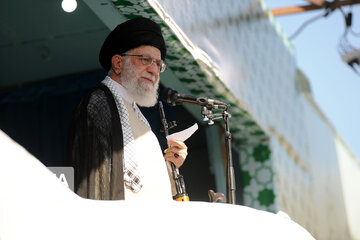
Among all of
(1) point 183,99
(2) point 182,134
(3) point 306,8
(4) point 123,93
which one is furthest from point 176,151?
(3) point 306,8

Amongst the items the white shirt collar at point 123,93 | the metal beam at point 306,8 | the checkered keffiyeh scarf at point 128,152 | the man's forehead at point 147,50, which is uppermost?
the metal beam at point 306,8

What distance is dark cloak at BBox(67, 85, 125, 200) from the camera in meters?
2.55

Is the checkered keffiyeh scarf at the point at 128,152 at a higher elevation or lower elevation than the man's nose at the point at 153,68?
lower

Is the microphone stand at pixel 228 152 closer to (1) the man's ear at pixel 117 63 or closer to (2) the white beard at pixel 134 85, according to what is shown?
(2) the white beard at pixel 134 85

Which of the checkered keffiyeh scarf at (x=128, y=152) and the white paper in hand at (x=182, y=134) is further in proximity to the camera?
the white paper in hand at (x=182, y=134)

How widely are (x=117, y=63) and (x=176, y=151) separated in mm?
500

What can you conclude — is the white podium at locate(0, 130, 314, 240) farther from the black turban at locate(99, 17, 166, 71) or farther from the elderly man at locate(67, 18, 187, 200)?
the black turban at locate(99, 17, 166, 71)

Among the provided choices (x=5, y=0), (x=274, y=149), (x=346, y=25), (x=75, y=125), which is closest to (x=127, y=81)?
(x=75, y=125)

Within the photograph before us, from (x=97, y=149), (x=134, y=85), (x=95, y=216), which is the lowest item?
(x=95, y=216)

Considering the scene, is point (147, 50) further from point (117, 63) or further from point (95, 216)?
point (95, 216)

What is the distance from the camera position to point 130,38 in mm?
3053

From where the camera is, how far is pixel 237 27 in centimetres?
566

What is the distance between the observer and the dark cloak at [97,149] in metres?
2.55

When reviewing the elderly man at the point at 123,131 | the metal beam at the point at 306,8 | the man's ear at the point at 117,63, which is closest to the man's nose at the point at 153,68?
the elderly man at the point at 123,131
